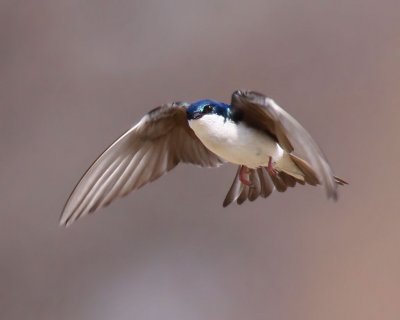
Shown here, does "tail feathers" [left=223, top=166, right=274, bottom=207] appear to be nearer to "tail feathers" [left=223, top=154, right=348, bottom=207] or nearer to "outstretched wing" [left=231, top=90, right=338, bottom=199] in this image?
"tail feathers" [left=223, top=154, right=348, bottom=207]

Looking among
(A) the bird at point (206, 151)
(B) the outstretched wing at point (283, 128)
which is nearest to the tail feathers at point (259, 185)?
(A) the bird at point (206, 151)

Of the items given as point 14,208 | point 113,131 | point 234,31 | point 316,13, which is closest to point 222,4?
point 234,31

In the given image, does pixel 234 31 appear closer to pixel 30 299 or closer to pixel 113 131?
pixel 113 131

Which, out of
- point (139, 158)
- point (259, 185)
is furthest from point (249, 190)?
point (139, 158)

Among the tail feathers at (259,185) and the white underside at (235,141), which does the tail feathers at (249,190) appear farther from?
the white underside at (235,141)

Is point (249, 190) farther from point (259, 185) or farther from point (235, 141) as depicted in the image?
point (235, 141)

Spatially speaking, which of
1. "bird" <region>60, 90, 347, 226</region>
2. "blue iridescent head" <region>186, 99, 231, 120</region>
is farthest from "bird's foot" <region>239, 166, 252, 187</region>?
"blue iridescent head" <region>186, 99, 231, 120</region>
